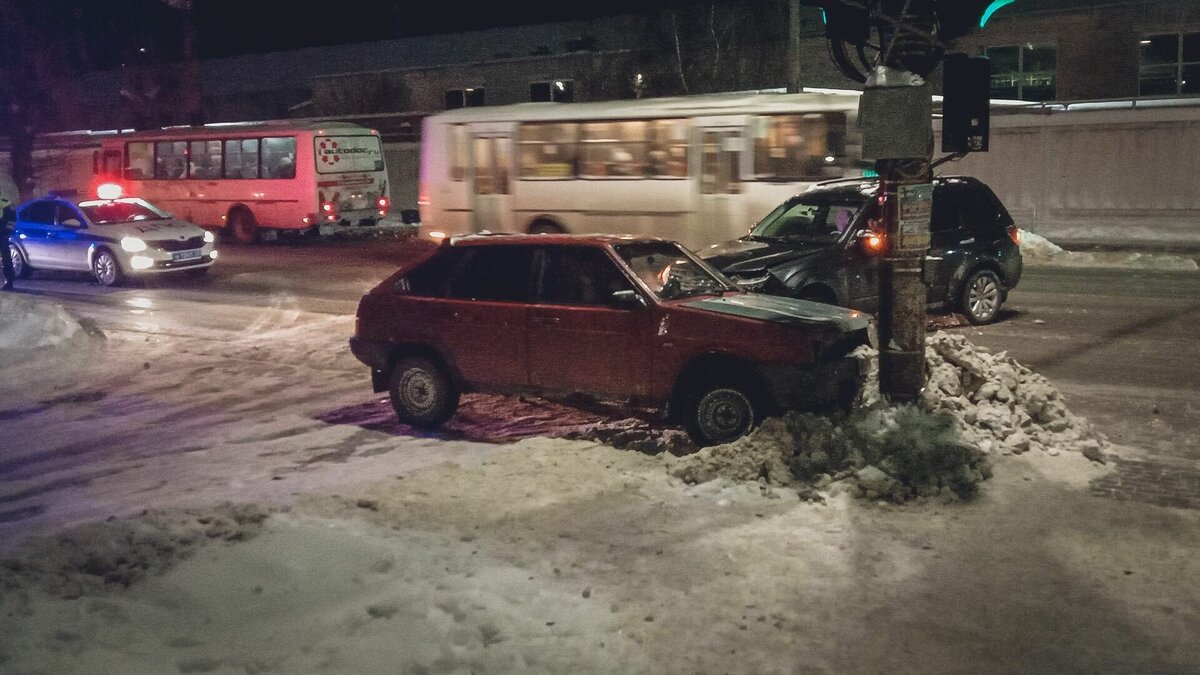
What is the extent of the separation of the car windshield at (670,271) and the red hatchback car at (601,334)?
0.5 inches

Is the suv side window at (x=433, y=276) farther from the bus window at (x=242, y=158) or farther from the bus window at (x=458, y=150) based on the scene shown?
the bus window at (x=242, y=158)

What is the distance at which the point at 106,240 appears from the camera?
2045cm

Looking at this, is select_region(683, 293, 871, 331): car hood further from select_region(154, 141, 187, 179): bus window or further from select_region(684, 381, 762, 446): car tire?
select_region(154, 141, 187, 179): bus window

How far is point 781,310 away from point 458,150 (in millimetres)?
15297

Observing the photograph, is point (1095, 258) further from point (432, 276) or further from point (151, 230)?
point (151, 230)

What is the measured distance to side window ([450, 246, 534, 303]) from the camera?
9039 mm

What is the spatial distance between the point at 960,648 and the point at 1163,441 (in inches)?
163

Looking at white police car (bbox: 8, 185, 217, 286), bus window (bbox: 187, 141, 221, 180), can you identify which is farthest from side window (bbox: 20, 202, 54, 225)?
bus window (bbox: 187, 141, 221, 180)

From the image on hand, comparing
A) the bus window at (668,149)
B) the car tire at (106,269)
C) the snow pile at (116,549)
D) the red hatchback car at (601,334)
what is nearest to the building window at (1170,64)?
the bus window at (668,149)

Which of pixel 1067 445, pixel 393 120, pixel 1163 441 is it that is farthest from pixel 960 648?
pixel 393 120

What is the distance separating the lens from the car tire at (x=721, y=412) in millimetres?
8008

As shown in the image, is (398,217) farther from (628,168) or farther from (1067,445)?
(1067,445)

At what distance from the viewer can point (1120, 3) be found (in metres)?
29.0

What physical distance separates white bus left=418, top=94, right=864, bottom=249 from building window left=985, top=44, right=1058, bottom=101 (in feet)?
48.9
